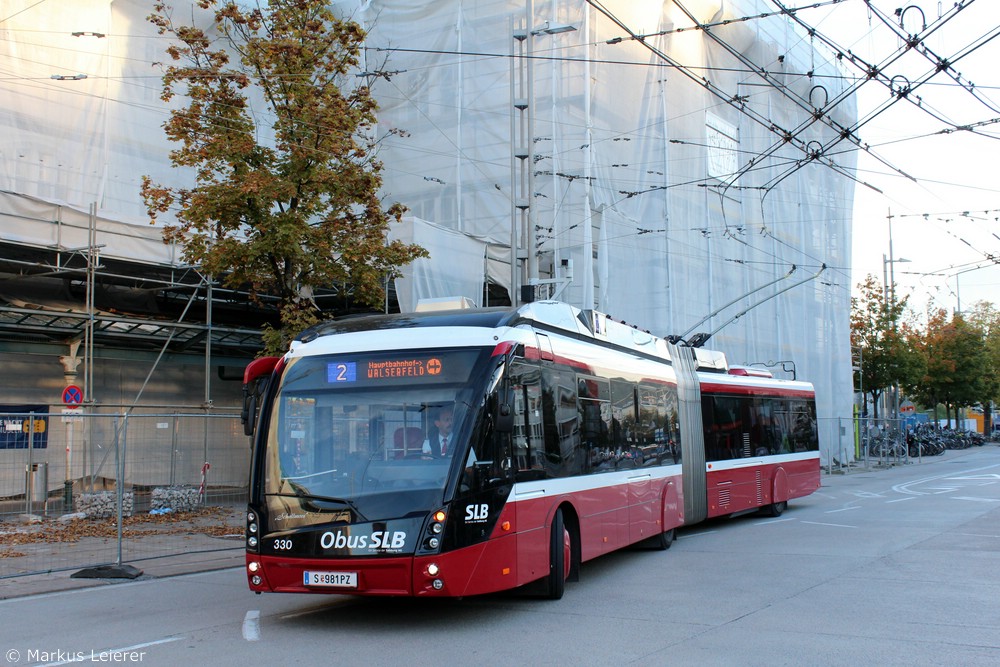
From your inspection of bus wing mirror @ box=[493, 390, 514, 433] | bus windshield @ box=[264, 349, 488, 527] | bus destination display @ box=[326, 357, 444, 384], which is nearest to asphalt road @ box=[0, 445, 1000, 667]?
bus windshield @ box=[264, 349, 488, 527]

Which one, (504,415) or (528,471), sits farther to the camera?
(528,471)

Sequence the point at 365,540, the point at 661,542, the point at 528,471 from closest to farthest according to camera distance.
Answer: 1. the point at 365,540
2. the point at 528,471
3. the point at 661,542

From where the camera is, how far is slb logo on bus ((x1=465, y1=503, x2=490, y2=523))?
26.9ft

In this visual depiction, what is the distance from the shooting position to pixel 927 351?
188ft

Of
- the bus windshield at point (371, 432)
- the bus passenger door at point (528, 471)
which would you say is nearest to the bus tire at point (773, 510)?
the bus passenger door at point (528, 471)

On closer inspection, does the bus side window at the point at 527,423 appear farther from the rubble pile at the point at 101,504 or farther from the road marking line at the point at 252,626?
the rubble pile at the point at 101,504

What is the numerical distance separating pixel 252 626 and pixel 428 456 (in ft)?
7.35

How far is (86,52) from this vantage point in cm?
2030

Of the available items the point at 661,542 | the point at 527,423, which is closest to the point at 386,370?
the point at 527,423

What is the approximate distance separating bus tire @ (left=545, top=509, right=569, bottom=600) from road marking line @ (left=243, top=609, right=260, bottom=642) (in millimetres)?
2836

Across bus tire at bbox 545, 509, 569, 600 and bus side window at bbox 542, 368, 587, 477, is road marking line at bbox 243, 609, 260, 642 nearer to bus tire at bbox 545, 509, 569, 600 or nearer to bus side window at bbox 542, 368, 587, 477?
bus tire at bbox 545, 509, 569, 600

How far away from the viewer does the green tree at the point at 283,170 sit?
14.7 metres

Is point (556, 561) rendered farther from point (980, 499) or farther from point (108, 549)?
point (980, 499)

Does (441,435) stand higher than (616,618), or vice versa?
(441,435)
